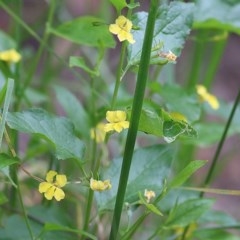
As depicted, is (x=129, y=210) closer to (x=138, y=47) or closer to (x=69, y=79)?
(x=138, y=47)

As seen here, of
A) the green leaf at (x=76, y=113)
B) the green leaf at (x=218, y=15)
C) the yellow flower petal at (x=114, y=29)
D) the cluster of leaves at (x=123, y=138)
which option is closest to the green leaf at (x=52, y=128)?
the cluster of leaves at (x=123, y=138)

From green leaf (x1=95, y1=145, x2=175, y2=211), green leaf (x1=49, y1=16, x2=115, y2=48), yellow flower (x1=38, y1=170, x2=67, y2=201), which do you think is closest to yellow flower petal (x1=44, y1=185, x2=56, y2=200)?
yellow flower (x1=38, y1=170, x2=67, y2=201)

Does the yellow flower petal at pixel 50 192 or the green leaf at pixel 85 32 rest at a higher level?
the green leaf at pixel 85 32

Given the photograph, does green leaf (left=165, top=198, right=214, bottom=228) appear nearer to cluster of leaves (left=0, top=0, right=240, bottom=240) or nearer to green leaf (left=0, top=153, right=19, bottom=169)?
cluster of leaves (left=0, top=0, right=240, bottom=240)

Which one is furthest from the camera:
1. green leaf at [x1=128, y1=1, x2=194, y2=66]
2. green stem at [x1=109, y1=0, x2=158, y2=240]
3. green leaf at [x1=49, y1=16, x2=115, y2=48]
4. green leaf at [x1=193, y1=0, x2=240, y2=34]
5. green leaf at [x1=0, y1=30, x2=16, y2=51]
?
green leaf at [x1=0, y1=30, x2=16, y2=51]

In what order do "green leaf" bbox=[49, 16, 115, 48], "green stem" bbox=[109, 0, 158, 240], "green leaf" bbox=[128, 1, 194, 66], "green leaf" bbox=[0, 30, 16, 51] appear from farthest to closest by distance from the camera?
"green leaf" bbox=[0, 30, 16, 51] < "green leaf" bbox=[49, 16, 115, 48] < "green leaf" bbox=[128, 1, 194, 66] < "green stem" bbox=[109, 0, 158, 240]

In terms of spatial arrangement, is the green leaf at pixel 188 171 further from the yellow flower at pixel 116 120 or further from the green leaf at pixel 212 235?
the green leaf at pixel 212 235

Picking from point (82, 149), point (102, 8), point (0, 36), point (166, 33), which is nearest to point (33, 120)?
point (82, 149)

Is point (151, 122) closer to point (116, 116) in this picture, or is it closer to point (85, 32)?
point (116, 116)
